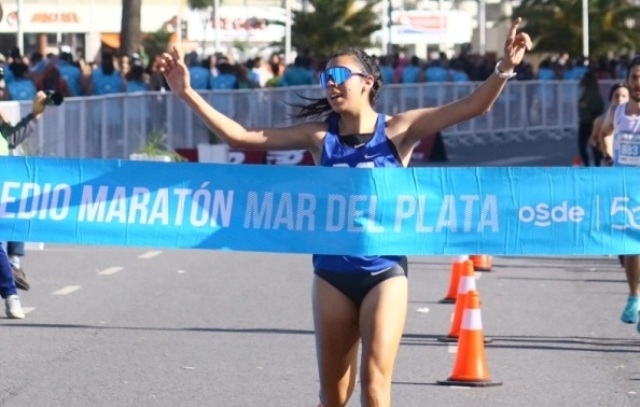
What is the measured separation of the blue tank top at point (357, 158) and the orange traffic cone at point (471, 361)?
9.77ft

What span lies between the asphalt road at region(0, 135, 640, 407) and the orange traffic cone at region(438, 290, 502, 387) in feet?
0.41

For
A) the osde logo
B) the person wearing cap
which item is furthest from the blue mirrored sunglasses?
the person wearing cap

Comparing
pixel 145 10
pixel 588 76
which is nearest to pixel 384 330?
pixel 588 76

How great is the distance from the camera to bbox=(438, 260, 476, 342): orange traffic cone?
11946 millimetres

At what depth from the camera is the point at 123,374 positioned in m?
10.6

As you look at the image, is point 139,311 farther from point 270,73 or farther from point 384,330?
point 270,73

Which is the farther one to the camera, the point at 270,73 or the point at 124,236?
the point at 270,73

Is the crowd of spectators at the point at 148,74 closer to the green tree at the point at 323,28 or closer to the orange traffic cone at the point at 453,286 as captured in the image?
the orange traffic cone at the point at 453,286

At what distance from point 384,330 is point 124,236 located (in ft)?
6.76

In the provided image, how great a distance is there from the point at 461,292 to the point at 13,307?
11.4 feet

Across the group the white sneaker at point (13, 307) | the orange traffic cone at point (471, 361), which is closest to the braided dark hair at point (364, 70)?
the orange traffic cone at point (471, 361)

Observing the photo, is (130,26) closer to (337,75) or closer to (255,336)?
(255,336)

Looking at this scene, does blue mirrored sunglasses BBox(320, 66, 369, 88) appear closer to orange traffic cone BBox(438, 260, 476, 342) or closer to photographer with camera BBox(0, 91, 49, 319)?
orange traffic cone BBox(438, 260, 476, 342)

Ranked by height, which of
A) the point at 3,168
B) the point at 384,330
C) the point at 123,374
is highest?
the point at 3,168
